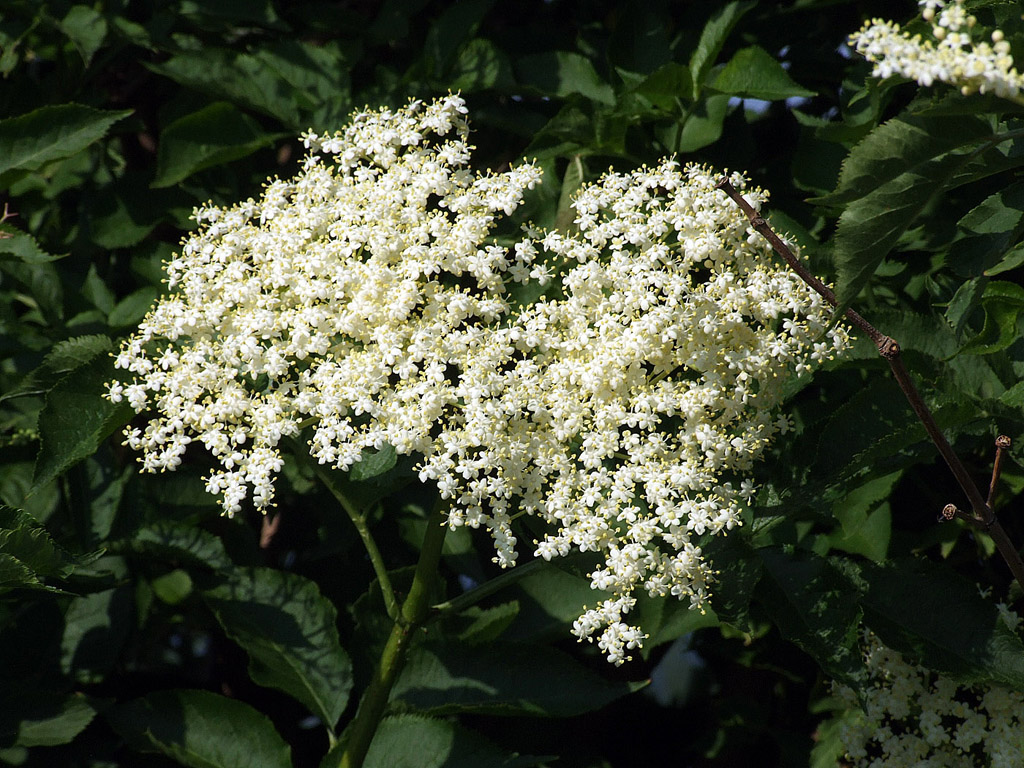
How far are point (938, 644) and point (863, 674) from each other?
0.28m

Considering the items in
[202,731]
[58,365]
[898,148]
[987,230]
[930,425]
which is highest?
[898,148]

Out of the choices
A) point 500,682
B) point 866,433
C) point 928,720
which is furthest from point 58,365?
point 928,720

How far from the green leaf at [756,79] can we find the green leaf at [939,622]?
950 mm

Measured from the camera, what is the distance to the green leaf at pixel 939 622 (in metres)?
1.85

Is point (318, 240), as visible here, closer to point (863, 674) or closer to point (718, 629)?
point (863, 674)

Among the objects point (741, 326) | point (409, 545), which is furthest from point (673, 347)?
point (409, 545)

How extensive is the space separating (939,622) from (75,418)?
1628 mm

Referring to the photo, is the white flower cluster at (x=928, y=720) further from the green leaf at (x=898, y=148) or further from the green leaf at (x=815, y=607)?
the green leaf at (x=898, y=148)

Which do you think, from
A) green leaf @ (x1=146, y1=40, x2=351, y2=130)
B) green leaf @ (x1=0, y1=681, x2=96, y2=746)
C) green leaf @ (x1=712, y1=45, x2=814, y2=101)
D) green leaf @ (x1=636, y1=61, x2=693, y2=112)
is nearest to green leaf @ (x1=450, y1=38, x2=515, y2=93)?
green leaf @ (x1=146, y1=40, x2=351, y2=130)

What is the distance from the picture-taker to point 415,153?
2059 millimetres

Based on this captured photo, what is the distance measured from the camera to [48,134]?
7.49 feet

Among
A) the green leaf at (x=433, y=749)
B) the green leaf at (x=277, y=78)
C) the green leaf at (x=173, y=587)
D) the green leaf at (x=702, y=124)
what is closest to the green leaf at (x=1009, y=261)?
the green leaf at (x=702, y=124)

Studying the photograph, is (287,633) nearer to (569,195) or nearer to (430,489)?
(430,489)

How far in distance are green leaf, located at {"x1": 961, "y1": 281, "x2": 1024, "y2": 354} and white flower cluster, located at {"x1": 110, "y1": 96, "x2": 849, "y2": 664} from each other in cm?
23
